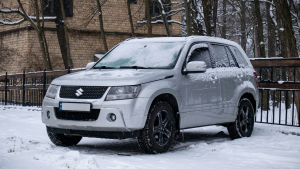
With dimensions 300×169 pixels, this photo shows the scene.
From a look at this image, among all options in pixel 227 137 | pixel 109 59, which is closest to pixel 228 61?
pixel 227 137

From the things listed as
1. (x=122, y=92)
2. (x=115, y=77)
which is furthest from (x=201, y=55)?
(x=122, y=92)

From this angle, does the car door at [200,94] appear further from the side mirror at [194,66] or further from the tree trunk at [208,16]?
the tree trunk at [208,16]

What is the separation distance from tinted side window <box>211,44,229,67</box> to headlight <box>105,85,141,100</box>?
2481 mm

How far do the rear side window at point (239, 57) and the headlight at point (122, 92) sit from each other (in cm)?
344

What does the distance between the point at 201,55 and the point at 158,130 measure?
1918 millimetres

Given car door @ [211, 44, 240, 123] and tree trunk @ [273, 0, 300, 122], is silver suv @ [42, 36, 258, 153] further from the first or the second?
tree trunk @ [273, 0, 300, 122]

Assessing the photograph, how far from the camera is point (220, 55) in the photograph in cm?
902

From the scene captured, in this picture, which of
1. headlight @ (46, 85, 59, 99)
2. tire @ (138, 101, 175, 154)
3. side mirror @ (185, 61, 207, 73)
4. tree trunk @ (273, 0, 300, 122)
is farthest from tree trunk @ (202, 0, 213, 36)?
headlight @ (46, 85, 59, 99)

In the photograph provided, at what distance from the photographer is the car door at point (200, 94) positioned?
7.72 m

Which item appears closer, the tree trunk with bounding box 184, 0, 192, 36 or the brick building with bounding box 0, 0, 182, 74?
the tree trunk with bounding box 184, 0, 192, 36

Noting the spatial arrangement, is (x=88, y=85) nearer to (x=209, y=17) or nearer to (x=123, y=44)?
(x=123, y=44)

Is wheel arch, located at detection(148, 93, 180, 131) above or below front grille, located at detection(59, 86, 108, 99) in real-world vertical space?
below

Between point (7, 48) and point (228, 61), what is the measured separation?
875 inches

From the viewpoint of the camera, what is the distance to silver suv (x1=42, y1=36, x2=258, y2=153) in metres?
6.73
